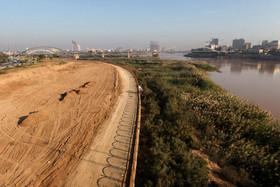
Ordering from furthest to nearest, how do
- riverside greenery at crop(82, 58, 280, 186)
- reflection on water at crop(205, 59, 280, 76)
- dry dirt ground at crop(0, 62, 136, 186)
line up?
1. reflection on water at crop(205, 59, 280, 76)
2. dry dirt ground at crop(0, 62, 136, 186)
3. riverside greenery at crop(82, 58, 280, 186)

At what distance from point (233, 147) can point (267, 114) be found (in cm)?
537

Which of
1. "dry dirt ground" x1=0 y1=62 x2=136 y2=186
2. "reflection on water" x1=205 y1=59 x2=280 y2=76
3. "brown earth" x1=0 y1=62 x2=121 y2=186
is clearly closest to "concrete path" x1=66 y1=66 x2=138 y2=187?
"dry dirt ground" x1=0 y1=62 x2=136 y2=186

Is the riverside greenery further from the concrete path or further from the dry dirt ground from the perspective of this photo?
the dry dirt ground

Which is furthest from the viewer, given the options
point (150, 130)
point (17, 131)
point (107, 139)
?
point (17, 131)

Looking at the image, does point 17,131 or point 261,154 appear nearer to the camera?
point 261,154

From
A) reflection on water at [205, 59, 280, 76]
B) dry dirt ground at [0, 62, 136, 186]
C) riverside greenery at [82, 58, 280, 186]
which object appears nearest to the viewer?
riverside greenery at [82, 58, 280, 186]

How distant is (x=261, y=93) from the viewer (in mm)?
18906

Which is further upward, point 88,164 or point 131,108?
point 131,108

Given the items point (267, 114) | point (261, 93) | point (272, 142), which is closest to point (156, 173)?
point (272, 142)

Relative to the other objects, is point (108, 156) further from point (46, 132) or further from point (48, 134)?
point (46, 132)

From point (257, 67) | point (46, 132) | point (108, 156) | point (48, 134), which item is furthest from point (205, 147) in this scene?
point (257, 67)

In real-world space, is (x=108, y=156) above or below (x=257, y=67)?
below

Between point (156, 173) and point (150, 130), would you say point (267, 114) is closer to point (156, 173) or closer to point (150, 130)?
point (150, 130)

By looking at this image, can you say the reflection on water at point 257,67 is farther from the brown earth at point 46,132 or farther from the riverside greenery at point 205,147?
the brown earth at point 46,132
